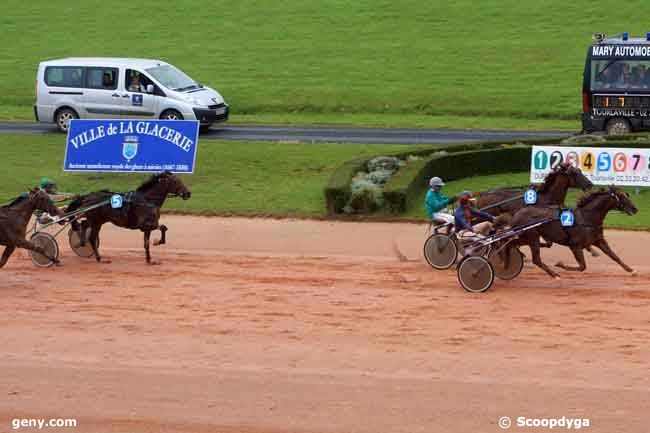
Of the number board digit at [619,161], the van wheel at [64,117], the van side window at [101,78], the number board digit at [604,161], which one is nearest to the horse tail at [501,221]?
the number board digit at [604,161]

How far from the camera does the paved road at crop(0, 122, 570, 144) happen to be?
28406 mm

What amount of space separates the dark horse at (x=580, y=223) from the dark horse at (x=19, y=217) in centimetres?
674

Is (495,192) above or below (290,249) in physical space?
above

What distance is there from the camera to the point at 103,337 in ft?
44.9

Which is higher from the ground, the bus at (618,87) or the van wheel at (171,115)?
the bus at (618,87)

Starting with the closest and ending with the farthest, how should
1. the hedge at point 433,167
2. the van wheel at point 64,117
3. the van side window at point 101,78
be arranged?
the hedge at point 433,167 < the van side window at point 101,78 < the van wheel at point 64,117

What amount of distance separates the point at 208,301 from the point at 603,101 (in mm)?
15196

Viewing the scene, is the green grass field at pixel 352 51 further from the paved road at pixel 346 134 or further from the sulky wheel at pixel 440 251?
the sulky wheel at pixel 440 251

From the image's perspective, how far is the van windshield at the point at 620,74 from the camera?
1080 inches

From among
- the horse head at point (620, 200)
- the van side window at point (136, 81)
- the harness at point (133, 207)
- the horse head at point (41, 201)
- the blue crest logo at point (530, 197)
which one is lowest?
the harness at point (133, 207)

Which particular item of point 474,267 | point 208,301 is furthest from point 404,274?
point 208,301

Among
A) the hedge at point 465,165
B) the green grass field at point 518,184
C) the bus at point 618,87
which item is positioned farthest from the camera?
the bus at point 618,87

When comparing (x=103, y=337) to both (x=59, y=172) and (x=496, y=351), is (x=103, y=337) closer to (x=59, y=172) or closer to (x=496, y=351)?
(x=496, y=351)

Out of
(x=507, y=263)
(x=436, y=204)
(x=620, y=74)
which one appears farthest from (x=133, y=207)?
(x=620, y=74)
